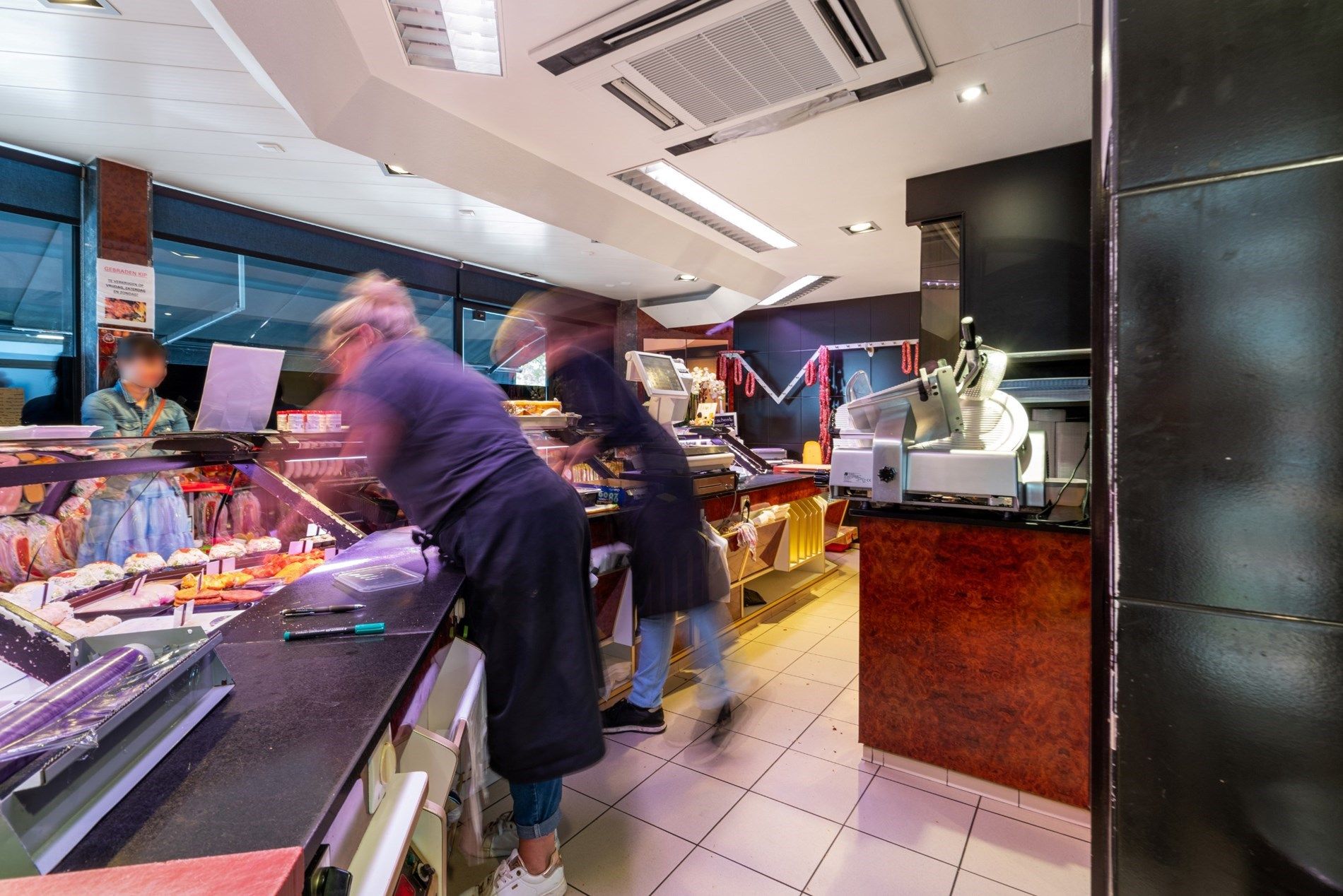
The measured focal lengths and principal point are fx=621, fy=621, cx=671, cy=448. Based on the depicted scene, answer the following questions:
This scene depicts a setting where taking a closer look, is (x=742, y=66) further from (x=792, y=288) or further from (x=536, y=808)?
(x=792, y=288)

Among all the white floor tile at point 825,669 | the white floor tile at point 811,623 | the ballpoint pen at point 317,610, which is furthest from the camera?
the white floor tile at point 811,623

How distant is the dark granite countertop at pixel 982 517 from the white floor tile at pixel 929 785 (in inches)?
42.0

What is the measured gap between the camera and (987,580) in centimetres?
245

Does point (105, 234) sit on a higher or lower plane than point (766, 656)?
higher

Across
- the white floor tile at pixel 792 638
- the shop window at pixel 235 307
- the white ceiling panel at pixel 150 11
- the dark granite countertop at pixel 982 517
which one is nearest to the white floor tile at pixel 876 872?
the dark granite countertop at pixel 982 517

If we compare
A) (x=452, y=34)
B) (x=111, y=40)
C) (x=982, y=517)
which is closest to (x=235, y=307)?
(x=111, y=40)

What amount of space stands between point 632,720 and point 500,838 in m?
0.93

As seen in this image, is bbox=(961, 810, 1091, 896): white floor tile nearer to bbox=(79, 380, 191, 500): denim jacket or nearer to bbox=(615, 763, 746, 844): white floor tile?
bbox=(615, 763, 746, 844): white floor tile

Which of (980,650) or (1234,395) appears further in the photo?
(980,650)

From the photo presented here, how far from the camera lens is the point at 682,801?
2451mm

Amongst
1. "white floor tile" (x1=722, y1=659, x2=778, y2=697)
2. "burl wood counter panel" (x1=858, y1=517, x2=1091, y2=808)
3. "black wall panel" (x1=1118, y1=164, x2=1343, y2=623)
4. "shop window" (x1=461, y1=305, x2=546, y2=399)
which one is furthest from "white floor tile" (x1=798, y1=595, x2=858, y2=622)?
"shop window" (x1=461, y1=305, x2=546, y2=399)

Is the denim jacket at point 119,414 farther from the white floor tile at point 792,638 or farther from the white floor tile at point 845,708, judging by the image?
the white floor tile at point 792,638

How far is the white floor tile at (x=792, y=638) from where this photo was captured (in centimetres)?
420

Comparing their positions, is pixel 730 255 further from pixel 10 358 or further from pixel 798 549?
pixel 10 358
